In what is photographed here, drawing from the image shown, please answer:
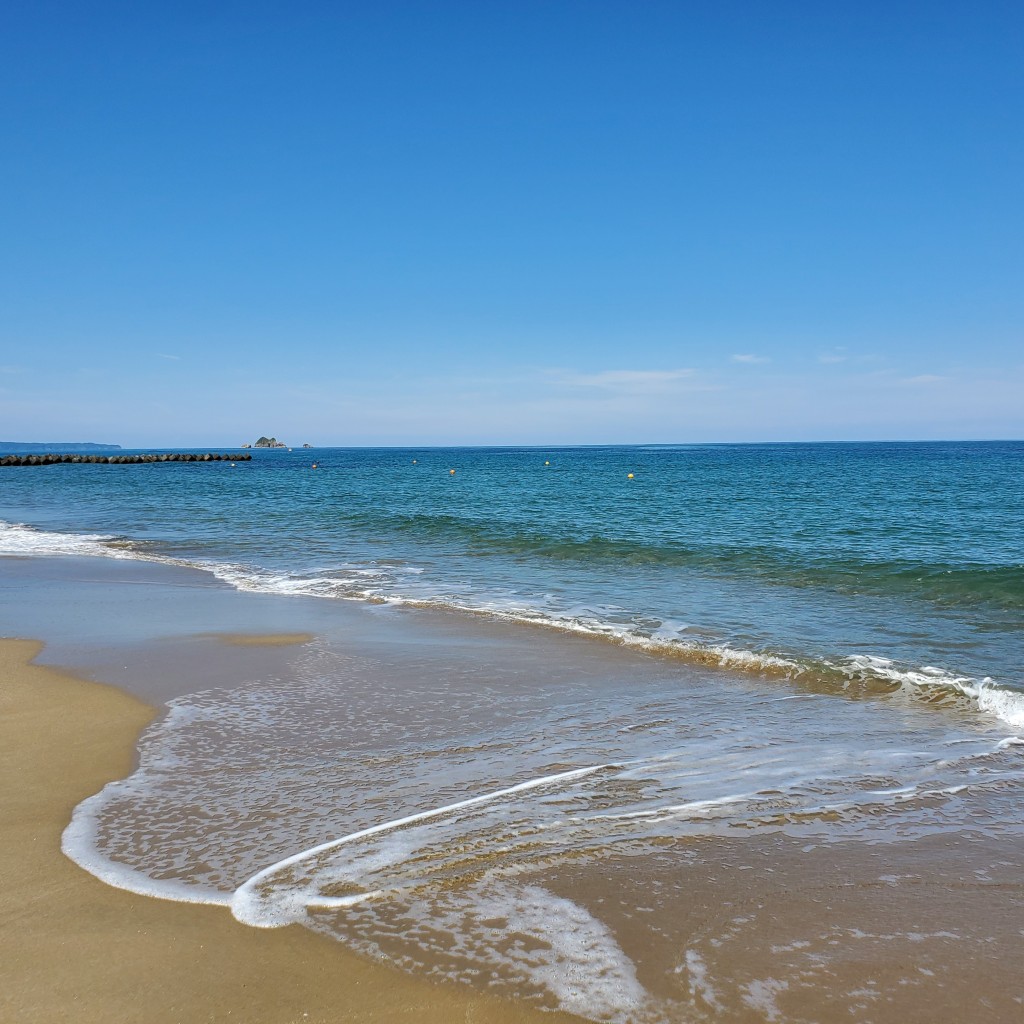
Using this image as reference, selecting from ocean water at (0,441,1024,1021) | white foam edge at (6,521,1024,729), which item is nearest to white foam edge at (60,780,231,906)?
ocean water at (0,441,1024,1021)

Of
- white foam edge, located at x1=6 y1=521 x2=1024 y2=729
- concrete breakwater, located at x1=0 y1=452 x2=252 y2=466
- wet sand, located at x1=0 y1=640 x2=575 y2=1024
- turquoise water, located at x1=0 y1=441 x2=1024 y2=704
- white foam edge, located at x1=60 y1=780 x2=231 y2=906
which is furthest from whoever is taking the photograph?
concrete breakwater, located at x1=0 y1=452 x2=252 y2=466

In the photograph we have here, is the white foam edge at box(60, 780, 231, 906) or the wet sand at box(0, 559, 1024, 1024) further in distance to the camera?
the white foam edge at box(60, 780, 231, 906)

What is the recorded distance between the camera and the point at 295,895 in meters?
4.33

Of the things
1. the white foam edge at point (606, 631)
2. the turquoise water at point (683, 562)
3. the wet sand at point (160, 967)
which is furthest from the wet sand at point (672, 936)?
the turquoise water at point (683, 562)

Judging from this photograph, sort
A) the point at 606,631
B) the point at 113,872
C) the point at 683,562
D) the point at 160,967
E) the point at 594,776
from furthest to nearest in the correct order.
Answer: the point at 683,562 → the point at 606,631 → the point at 594,776 → the point at 113,872 → the point at 160,967

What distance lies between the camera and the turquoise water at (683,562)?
11039 millimetres

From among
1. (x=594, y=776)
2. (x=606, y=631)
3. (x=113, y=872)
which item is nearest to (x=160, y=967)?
(x=113, y=872)

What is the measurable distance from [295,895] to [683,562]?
15452 mm

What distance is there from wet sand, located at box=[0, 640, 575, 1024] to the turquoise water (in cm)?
700

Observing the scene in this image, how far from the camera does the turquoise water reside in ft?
36.2

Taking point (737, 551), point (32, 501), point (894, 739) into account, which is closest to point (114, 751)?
point (894, 739)

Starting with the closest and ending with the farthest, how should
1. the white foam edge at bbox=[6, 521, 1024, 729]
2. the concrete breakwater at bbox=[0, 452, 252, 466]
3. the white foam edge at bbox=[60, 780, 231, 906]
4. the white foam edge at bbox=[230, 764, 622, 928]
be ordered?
1. the white foam edge at bbox=[230, 764, 622, 928]
2. the white foam edge at bbox=[60, 780, 231, 906]
3. the white foam edge at bbox=[6, 521, 1024, 729]
4. the concrete breakwater at bbox=[0, 452, 252, 466]

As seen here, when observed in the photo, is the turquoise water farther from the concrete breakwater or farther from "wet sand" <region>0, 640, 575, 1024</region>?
the concrete breakwater

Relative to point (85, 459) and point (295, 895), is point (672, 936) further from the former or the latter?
point (85, 459)
